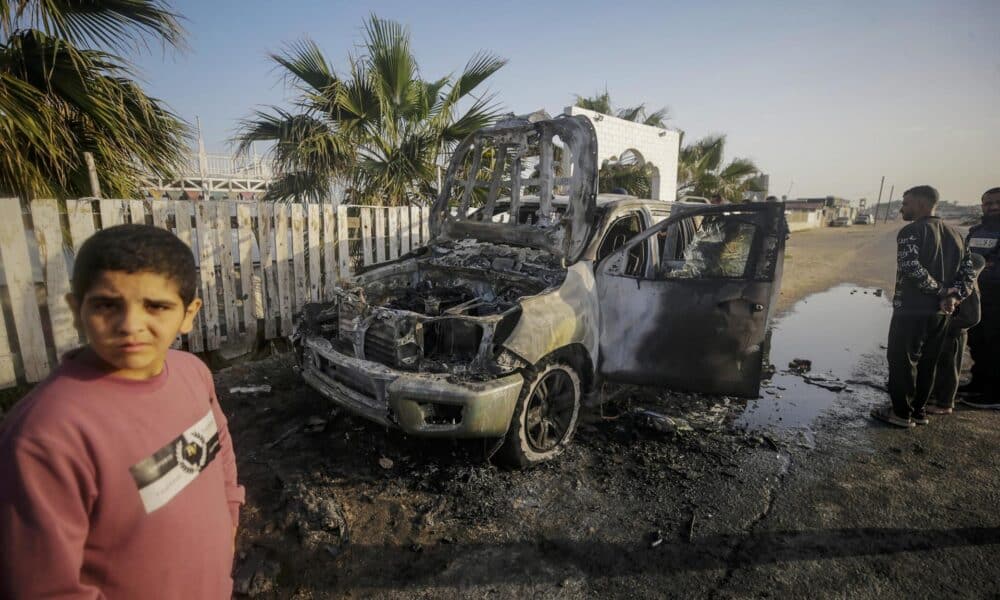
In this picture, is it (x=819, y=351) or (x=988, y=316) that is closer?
(x=988, y=316)

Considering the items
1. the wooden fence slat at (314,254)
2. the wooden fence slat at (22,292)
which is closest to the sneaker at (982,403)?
the wooden fence slat at (314,254)

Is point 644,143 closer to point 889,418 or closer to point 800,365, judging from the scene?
point 800,365

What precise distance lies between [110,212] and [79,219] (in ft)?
0.71

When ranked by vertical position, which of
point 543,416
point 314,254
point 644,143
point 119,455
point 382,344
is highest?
point 644,143

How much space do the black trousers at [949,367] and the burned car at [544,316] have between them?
174 centimetres

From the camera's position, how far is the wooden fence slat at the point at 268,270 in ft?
16.9

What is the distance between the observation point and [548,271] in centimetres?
360

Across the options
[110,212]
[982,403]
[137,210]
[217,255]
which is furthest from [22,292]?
[982,403]

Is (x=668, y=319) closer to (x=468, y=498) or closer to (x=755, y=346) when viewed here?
(x=755, y=346)

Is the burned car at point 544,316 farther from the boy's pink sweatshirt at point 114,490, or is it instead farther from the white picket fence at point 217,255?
the white picket fence at point 217,255

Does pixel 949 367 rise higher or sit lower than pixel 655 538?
higher

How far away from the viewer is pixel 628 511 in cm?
269

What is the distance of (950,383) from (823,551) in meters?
2.77

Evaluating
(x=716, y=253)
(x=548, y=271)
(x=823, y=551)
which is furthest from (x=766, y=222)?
(x=823, y=551)
